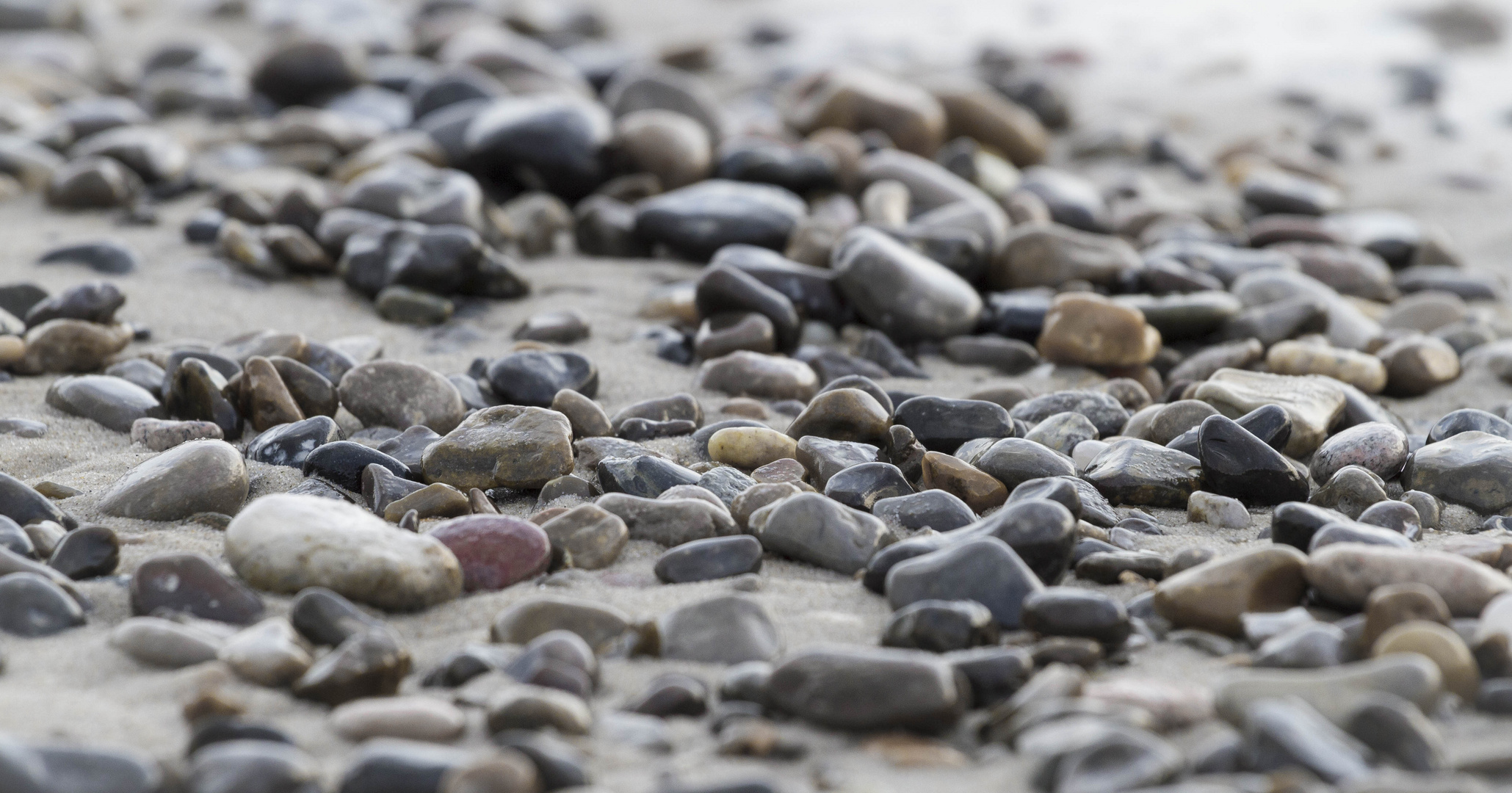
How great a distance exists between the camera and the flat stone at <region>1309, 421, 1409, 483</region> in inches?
98.1

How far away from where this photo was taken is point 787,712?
159cm

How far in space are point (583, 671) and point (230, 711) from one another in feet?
1.48

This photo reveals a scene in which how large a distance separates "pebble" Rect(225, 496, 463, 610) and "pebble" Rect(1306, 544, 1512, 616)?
1.36 m

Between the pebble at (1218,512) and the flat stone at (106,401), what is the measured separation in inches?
87.7

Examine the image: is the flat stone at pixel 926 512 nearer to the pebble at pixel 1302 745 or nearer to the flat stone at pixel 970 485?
the flat stone at pixel 970 485

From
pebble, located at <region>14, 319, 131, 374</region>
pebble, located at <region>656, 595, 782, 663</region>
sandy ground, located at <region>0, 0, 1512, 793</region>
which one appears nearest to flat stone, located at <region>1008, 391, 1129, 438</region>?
sandy ground, located at <region>0, 0, 1512, 793</region>

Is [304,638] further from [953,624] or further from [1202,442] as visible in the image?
[1202,442]

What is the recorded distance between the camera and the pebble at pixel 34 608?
1.75m

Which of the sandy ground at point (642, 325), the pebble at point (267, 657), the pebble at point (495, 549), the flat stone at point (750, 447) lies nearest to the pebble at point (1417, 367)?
the sandy ground at point (642, 325)

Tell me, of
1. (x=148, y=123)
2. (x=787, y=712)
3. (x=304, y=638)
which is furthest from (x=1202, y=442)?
(x=148, y=123)

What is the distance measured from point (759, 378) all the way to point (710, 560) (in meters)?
1.09

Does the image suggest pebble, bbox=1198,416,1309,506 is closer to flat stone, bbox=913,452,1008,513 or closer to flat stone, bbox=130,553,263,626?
flat stone, bbox=913,452,1008,513

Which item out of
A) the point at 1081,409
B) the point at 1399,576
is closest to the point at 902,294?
the point at 1081,409

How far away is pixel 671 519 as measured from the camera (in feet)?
7.14
